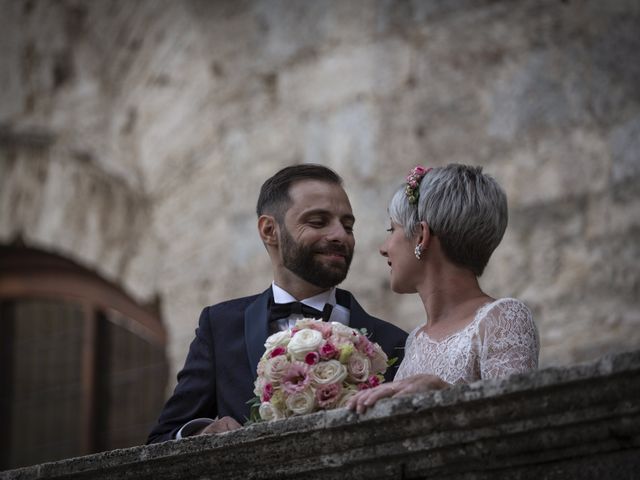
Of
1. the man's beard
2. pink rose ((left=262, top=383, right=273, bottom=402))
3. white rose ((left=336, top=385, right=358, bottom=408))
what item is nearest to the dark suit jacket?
the man's beard

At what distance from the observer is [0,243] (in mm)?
7113

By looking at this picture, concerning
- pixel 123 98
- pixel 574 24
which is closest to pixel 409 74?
pixel 574 24

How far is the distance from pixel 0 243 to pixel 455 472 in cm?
491

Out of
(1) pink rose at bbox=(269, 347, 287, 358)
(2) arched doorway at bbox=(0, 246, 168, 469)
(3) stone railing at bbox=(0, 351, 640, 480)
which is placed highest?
(2) arched doorway at bbox=(0, 246, 168, 469)

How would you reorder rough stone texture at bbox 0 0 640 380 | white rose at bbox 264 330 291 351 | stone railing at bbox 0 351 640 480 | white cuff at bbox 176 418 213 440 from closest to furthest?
1. stone railing at bbox 0 351 640 480
2. white rose at bbox 264 330 291 351
3. white cuff at bbox 176 418 213 440
4. rough stone texture at bbox 0 0 640 380

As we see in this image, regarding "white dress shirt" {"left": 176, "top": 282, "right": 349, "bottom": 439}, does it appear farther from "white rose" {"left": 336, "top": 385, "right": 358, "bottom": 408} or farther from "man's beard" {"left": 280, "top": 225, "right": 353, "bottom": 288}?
"white rose" {"left": 336, "top": 385, "right": 358, "bottom": 408}

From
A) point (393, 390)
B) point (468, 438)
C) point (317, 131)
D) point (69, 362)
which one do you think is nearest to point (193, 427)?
point (393, 390)

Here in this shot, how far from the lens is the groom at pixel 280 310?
3.45 metres

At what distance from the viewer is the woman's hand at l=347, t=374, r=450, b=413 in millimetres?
2695

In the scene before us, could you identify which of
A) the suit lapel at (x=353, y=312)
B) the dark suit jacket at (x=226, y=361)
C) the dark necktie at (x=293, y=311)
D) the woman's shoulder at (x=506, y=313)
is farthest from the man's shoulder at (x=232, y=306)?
the woman's shoulder at (x=506, y=313)

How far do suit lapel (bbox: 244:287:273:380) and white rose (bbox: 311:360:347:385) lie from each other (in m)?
0.50

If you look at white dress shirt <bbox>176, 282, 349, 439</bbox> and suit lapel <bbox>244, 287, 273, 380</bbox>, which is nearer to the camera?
suit lapel <bbox>244, 287, 273, 380</bbox>

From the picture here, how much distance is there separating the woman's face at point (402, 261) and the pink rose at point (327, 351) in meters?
0.38

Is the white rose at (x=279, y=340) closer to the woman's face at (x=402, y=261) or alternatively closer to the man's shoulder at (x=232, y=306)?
the woman's face at (x=402, y=261)
